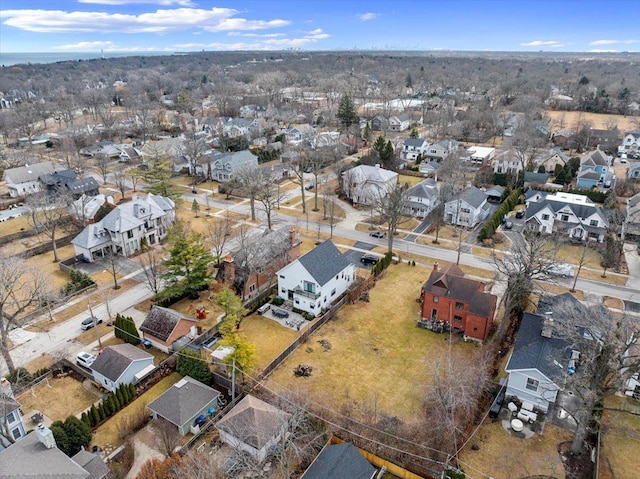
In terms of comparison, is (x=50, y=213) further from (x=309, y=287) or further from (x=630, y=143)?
(x=630, y=143)

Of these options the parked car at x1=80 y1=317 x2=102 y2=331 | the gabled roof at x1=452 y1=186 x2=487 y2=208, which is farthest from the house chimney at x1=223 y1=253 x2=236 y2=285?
the gabled roof at x1=452 y1=186 x2=487 y2=208

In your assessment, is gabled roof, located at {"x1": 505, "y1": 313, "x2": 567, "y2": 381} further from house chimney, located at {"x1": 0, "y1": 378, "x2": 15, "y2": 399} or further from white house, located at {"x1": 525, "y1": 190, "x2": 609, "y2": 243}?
house chimney, located at {"x1": 0, "y1": 378, "x2": 15, "y2": 399}

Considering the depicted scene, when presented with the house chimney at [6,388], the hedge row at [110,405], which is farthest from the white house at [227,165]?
the house chimney at [6,388]

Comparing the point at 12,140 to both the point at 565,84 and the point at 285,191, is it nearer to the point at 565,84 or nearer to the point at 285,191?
the point at 285,191

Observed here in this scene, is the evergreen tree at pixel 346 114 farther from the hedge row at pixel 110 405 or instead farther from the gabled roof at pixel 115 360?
the hedge row at pixel 110 405

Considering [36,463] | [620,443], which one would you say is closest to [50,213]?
[36,463]

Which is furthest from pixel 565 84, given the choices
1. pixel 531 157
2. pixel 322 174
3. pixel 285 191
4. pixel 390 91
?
pixel 285 191
